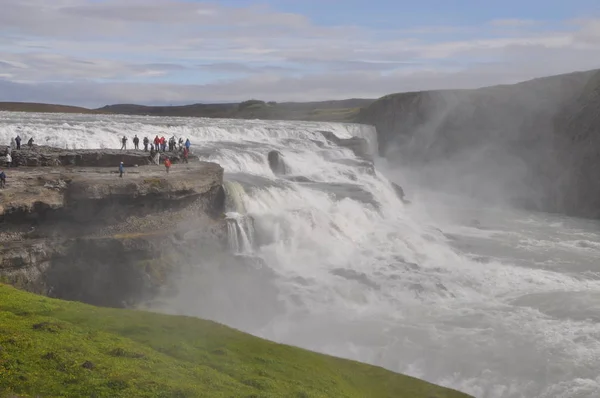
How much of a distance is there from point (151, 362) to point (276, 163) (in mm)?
36045

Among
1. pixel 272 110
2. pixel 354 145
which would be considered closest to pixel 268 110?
pixel 272 110

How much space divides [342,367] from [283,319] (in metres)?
9.45

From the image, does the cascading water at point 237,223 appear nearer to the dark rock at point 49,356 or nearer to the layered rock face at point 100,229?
the layered rock face at point 100,229

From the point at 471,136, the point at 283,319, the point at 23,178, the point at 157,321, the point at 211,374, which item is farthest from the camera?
the point at 471,136

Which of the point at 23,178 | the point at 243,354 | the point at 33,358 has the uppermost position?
the point at 23,178

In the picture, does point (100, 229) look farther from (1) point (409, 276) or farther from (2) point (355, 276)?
(1) point (409, 276)

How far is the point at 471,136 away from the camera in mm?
73250

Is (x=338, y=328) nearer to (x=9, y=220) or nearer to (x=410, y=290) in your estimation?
(x=410, y=290)

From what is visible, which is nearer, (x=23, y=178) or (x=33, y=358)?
(x=33, y=358)

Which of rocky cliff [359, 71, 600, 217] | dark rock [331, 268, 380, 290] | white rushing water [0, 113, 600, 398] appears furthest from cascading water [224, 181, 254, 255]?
rocky cliff [359, 71, 600, 217]

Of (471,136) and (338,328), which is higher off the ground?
(471,136)

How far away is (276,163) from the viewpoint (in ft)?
164

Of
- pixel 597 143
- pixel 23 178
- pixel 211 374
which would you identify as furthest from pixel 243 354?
pixel 597 143

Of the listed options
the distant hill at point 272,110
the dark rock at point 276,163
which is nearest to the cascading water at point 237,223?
the dark rock at point 276,163
